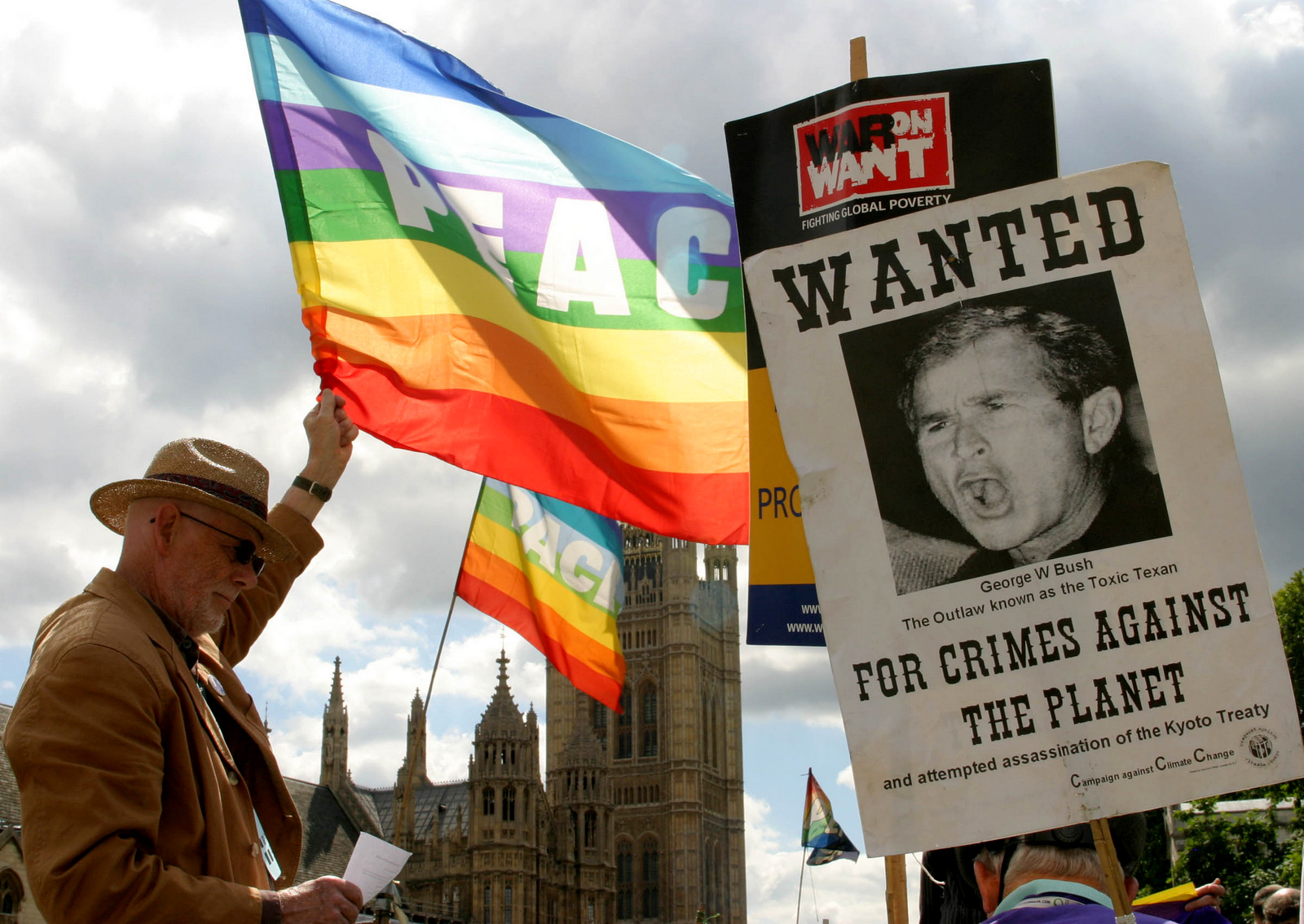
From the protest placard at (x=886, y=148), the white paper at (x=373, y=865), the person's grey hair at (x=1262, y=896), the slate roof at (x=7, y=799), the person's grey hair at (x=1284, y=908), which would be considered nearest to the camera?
the white paper at (x=373, y=865)

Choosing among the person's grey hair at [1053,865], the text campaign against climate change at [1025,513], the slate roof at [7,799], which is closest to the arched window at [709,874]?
the slate roof at [7,799]

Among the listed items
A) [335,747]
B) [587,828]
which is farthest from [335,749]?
[587,828]

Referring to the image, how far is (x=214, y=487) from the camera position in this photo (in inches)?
114

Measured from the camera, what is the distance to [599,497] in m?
5.89

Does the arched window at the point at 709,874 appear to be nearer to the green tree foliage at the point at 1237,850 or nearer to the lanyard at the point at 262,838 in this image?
the green tree foliage at the point at 1237,850

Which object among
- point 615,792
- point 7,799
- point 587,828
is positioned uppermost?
point 615,792

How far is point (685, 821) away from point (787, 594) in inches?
2771

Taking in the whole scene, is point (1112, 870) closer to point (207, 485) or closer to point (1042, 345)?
point (1042, 345)

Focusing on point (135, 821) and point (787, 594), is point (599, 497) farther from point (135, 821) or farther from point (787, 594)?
point (135, 821)

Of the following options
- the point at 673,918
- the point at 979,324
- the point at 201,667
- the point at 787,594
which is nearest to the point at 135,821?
the point at 201,667

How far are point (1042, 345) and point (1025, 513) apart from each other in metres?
0.40

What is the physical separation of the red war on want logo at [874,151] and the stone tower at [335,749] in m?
48.4

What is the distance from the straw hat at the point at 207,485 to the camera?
287cm

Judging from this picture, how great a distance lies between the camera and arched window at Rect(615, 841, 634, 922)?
2825 inches
